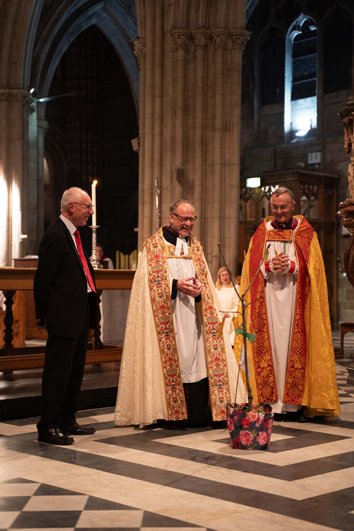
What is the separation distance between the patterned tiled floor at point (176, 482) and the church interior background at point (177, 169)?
1 centimetres

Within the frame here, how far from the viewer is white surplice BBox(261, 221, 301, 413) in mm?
5434

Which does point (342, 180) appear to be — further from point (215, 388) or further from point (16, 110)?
point (215, 388)

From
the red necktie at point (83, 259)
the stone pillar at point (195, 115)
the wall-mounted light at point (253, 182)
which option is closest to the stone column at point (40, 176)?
the wall-mounted light at point (253, 182)

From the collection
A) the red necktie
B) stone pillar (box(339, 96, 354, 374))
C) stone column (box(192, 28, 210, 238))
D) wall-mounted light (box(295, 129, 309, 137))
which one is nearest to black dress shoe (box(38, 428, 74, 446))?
the red necktie

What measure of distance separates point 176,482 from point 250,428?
2.84 feet

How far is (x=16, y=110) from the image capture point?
17078 mm

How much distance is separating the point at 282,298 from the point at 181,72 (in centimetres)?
695

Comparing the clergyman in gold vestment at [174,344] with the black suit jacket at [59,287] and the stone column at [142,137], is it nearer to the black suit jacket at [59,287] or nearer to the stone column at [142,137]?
the black suit jacket at [59,287]

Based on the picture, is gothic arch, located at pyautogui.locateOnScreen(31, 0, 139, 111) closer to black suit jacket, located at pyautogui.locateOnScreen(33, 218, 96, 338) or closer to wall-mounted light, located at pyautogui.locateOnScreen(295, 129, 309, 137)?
wall-mounted light, located at pyautogui.locateOnScreen(295, 129, 309, 137)

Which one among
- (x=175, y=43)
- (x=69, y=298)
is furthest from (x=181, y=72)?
(x=69, y=298)

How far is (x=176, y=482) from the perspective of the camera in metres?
3.55

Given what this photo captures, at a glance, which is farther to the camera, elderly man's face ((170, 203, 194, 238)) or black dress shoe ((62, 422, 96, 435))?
elderly man's face ((170, 203, 194, 238))

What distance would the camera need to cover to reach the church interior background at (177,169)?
3.31m

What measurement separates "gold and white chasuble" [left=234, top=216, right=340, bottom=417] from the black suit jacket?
1.57 metres
